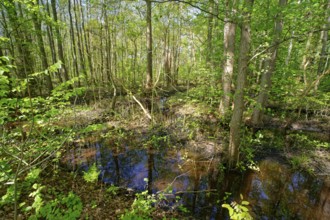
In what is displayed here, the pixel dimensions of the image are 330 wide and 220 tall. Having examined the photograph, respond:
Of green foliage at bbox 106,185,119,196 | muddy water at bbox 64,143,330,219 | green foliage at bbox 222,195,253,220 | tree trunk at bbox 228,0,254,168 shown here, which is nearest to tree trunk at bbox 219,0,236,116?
tree trunk at bbox 228,0,254,168

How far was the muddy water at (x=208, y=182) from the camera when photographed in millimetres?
4316

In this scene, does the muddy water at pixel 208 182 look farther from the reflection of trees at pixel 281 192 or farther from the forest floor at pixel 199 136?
the forest floor at pixel 199 136

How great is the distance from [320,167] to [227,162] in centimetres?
283

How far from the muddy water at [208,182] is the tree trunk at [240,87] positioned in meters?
0.77

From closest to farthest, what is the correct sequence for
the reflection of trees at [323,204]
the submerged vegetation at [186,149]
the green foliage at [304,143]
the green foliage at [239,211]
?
the green foliage at [239,211] → the submerged vegetation at [186,149] → the reflection of trees at [323,204] → the green foliage at [304,143]

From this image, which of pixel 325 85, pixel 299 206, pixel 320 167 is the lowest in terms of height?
pixel 299 206

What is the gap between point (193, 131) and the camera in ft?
25.6

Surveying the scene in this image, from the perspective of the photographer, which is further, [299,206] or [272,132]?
[272,132]

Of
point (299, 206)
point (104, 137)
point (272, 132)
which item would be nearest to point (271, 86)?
point (272, 132)

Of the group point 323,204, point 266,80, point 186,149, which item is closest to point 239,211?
point 323,204

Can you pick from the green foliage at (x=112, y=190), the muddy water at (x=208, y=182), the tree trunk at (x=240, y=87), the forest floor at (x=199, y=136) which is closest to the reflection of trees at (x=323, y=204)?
the muddy water at (x=208, y=182)

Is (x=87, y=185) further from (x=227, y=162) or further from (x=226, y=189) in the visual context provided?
(x=227, y=162)

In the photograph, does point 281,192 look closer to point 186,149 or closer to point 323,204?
point 323,204

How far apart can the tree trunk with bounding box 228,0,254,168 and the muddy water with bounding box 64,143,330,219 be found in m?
0.77
